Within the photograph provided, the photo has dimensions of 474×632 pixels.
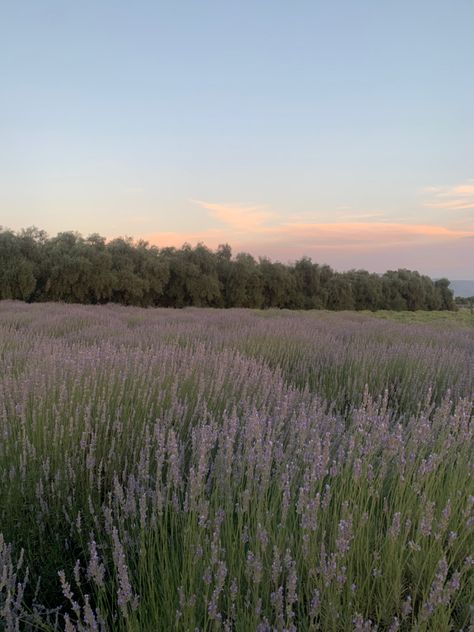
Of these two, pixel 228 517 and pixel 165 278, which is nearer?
pixel 228 517

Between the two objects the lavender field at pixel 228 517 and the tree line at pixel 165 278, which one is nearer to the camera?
the lavender field at pixel 228 517

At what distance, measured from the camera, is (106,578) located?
229 cm

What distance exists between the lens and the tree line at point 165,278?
33188 millimetres

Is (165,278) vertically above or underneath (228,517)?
above

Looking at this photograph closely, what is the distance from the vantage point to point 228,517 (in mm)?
1842

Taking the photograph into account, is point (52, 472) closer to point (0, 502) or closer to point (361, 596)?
point (0, 502)

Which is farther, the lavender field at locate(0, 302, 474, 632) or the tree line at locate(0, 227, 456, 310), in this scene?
the tree line at locate(0, 227, 456, 310)

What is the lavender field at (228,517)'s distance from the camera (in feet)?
5.15

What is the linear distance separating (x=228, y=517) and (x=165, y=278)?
3623 centimetres

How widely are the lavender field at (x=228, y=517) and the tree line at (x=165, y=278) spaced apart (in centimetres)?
2977

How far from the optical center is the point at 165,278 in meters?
37.6

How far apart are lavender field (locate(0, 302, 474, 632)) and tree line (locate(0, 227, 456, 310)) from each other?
97.7 feet

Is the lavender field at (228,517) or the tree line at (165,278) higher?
the tree line at (165,278)

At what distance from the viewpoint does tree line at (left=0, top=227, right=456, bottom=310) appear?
33.2m
